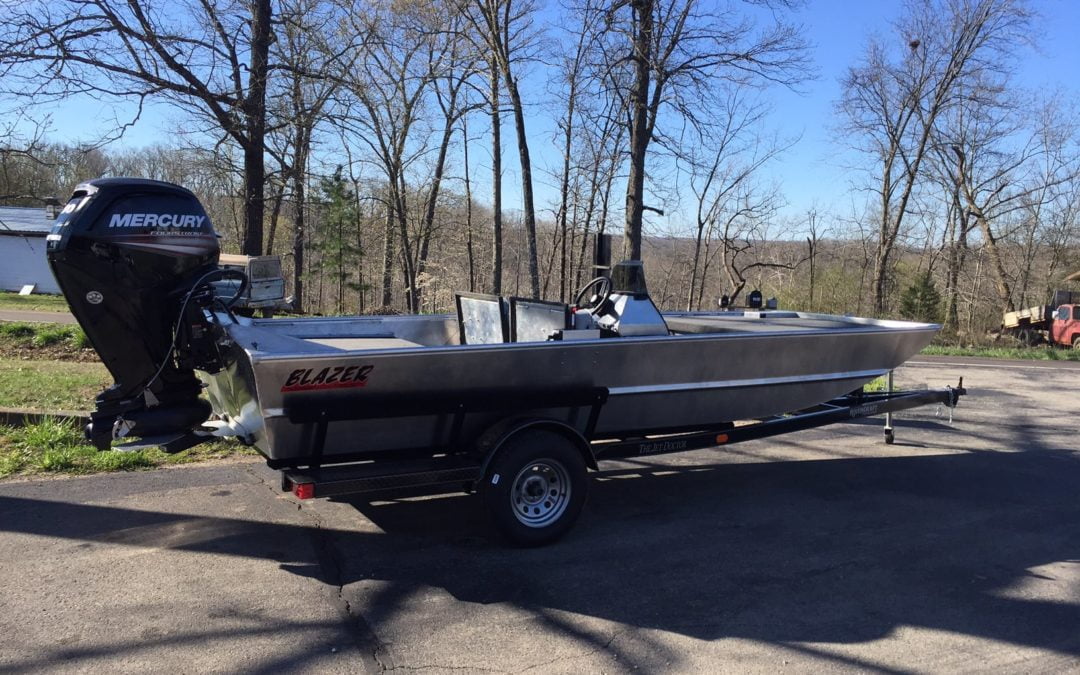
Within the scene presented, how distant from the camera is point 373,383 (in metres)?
4.06

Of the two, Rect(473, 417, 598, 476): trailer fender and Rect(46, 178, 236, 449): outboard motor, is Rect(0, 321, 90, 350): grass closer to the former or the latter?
Rect(46, 178, 236, 449): outboard motor

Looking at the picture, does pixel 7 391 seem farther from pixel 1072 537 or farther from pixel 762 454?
pixel 1072 537

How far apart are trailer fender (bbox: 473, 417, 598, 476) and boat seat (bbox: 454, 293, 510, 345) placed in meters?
1.01

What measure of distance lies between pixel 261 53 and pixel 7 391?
731cm

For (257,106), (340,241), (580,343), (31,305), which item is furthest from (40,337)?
(340,241)

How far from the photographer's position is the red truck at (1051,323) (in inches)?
1032

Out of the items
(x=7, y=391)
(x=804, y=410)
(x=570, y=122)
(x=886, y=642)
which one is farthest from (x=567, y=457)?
(x=570, y=122)

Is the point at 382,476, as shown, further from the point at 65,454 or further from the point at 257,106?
the point at 257,106

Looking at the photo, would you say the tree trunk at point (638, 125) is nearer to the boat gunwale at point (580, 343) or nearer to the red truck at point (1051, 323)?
the boat gunwale at point (580, 343)

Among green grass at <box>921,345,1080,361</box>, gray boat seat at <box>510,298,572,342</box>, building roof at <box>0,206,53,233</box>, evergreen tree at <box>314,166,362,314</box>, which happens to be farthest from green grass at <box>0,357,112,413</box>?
building roof at <box>0,206,53,233</box>

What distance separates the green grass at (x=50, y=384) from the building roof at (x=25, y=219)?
93.0ft

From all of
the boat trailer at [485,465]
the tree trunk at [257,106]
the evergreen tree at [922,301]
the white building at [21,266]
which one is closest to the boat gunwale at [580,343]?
the boat trailer at [485,465]

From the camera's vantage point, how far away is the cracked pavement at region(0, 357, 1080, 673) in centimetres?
336

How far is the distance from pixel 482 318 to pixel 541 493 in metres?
1.82
